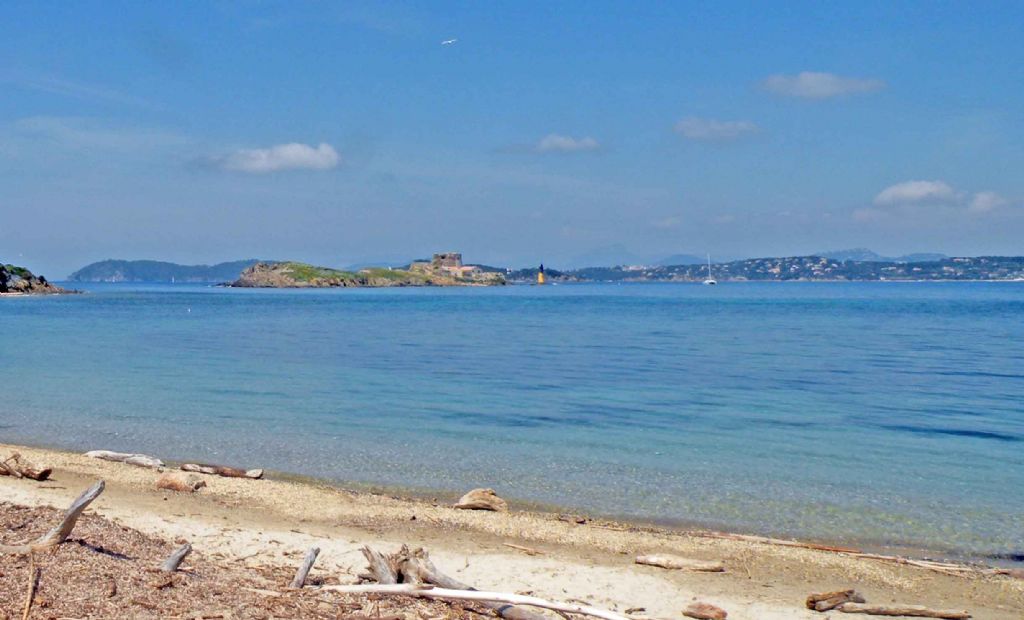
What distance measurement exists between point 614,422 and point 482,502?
29.6 feet

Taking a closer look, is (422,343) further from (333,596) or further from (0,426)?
(333,596)

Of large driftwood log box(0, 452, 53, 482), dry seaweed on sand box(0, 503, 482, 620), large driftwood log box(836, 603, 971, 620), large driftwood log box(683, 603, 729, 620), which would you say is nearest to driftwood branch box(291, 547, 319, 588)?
dry seaweed on sand box(0, 503, 482, 620)

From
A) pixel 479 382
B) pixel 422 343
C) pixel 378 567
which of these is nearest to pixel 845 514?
pixel 378 567

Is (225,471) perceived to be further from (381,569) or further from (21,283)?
(21,283)

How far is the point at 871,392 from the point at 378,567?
2417 cm

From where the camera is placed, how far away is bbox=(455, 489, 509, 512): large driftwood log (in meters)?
13.8

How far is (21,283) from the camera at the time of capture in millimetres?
149375

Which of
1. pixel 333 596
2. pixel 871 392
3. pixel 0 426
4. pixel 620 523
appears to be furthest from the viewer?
pixel 871 392

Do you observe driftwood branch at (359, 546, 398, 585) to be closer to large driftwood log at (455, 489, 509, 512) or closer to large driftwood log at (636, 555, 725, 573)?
large driftwood log at (636, 555, 725, 573)

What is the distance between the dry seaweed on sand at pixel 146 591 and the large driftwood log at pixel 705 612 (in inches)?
107

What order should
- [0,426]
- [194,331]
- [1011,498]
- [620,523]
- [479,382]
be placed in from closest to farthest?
1. [620,523]
2. [1011,498]
3. [0,426]
4. [479,382]
5. [194,331]

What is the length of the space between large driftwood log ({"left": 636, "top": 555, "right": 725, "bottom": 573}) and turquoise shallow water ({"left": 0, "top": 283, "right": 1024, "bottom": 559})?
2563mm

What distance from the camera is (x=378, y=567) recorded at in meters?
8.30

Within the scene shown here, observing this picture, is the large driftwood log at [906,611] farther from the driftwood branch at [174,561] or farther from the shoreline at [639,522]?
the driftwood branch at [174,561]
